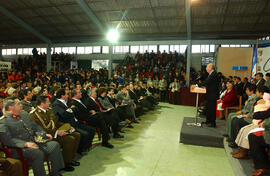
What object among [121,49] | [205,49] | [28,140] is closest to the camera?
[28,140]

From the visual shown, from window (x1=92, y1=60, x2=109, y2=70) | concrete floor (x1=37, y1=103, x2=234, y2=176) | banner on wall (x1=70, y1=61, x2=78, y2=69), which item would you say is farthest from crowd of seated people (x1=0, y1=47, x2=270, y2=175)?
banner on wall (x1=70, y1=61, x2=78, y2=69)

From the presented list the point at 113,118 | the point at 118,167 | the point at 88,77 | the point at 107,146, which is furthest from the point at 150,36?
the point at 118,167

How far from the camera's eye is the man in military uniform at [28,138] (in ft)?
8.24

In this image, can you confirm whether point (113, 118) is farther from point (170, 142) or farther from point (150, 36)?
point (150, 36)

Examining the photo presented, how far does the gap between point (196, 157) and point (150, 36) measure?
9.65 metres

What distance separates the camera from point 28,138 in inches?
107

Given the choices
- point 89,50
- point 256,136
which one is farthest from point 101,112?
point 89,50

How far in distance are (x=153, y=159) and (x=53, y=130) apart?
6.08 feet

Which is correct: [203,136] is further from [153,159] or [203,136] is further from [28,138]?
[28,138]

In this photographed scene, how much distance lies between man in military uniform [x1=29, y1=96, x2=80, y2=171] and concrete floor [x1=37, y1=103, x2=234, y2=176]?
0.25m

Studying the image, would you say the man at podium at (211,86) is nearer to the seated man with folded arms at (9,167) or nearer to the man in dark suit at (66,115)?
the man in dark suit at (66,115)

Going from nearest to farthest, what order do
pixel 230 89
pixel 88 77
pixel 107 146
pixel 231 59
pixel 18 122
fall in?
1. pixel 18 122
2. pixel 107 146
3. pixel 230 89
4. pixel 231 59
5. pixel 88 77

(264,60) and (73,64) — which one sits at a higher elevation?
(73,64)

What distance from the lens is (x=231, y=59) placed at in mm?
10508
